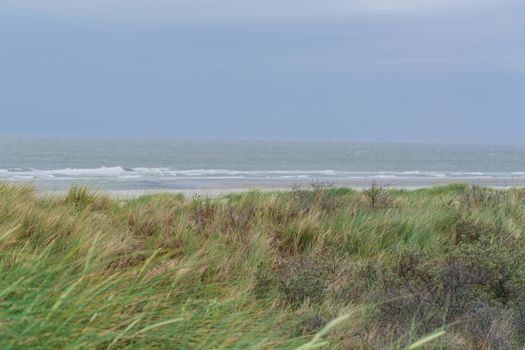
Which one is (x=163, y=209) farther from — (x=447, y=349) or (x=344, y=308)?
(x=447, y=349)

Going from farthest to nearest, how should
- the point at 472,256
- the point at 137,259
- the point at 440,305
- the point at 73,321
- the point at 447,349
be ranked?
the point at 472,256, the point at 137,259, the point at 440,305, the point at 447,349, the point at 73,321

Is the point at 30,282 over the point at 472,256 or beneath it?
over

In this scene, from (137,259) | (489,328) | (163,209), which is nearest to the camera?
(489,328)

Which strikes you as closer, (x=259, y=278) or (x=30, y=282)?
(x=30, y=282)

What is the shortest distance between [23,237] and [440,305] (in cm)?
383

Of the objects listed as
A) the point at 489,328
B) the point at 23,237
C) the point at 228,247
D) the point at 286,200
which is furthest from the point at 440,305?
the point at 286,200

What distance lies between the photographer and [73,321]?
10.7ft

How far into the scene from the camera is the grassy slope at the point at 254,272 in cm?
346

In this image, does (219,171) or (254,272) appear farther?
(219,171)

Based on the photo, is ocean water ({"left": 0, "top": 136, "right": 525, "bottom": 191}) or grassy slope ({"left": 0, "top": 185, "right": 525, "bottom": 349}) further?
ocean water ({"left": 0, "top": 136, "right": 525, "bottom": 191})

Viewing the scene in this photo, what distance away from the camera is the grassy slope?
11.3 feet

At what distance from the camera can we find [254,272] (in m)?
7.29

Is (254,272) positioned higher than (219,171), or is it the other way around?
(254,272)

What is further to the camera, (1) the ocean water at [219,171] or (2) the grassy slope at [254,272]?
(1) the ocean water at [219,171]
